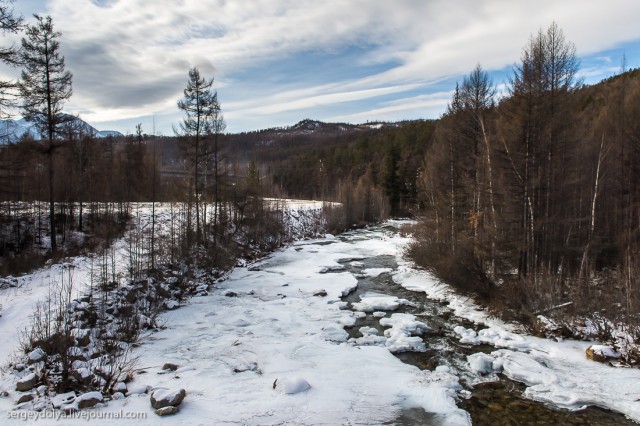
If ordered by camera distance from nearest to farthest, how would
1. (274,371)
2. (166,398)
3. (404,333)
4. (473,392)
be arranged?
1. (166,398)
2. (473,392)
3. (274,371)
4. (404,333)

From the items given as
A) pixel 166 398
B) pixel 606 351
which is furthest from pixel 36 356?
pixel 606 351

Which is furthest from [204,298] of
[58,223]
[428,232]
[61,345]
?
[58,223]

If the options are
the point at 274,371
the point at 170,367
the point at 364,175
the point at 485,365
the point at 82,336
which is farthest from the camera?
the point at 364,175

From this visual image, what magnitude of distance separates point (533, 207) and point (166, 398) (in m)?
15.0

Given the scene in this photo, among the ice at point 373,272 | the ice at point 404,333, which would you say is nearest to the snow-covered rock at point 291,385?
the ice at point 404,333

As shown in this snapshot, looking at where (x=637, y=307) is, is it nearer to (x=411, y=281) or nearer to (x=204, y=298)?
(x=411, y=281)

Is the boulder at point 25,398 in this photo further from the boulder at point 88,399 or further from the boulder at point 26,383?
the boulder at point 88,399

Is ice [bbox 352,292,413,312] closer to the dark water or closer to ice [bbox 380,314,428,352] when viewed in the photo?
the dark water

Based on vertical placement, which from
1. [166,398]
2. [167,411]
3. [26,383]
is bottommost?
[167,411]

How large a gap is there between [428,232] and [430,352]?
1248 centimetres

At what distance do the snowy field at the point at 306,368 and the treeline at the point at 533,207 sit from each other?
170 centimetres

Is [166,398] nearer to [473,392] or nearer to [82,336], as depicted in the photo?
[82,336]

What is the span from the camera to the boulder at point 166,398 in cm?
673

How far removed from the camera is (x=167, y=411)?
6.57m
